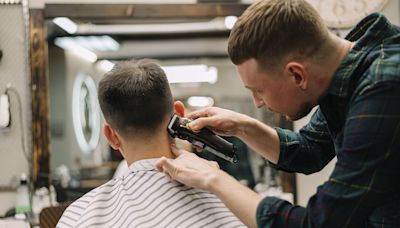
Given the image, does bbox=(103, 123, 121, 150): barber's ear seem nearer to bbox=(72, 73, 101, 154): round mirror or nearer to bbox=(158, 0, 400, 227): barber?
bbox=(158, 0, 400, 227): barber

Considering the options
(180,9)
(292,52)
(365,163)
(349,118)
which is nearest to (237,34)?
(292,52)

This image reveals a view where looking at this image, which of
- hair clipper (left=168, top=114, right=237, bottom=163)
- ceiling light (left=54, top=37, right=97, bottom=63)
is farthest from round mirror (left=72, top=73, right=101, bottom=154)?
hair clipper (left=168, top=114, right=237, bottom=163)

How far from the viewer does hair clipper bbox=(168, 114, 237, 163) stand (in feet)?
4.84

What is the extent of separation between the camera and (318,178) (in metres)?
3.07

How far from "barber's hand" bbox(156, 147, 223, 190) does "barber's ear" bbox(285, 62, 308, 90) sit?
32 cm

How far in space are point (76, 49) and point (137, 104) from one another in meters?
1.76

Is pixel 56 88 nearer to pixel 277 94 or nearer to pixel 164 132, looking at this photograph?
pixel 164 132

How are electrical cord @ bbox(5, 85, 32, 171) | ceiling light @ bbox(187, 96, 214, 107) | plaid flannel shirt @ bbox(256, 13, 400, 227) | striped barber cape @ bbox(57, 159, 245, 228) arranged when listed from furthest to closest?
ceiling light @ bbox(187, 96, 214, 107) < electrical cord @ bbox(5, 85, 32, 171) < striped barber cape @ bbox(57, 159, 245, 228) < plaid flannel shirt @ bbox(256, 13, 400, 227)

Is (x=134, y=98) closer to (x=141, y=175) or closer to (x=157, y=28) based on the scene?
(x=141, y=175)

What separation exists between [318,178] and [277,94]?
1.87 metres

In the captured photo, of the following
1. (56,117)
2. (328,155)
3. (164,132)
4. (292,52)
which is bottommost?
(56,117)

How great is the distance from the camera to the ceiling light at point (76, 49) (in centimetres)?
310

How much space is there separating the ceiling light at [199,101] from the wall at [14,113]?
995mm

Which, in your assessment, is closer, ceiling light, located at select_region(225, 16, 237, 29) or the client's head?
the client's head
